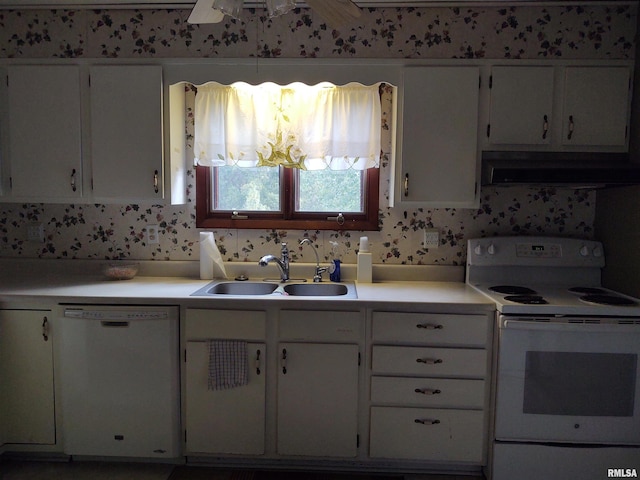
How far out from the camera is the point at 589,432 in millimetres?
1975

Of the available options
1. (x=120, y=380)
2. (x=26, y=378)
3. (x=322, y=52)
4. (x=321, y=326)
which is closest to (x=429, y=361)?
(x=321, y=326)

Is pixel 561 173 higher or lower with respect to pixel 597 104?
lower

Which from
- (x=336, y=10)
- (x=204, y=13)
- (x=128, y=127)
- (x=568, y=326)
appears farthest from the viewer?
(x=128, y=127)

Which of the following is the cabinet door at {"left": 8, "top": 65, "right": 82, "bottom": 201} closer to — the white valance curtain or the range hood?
the white valance curtain

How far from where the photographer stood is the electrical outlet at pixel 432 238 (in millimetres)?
2551

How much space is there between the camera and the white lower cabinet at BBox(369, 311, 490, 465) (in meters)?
2.03

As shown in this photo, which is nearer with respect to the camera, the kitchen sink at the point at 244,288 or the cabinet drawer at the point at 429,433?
the cabinet drawer at the point at 429,433

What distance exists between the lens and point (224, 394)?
2076mm

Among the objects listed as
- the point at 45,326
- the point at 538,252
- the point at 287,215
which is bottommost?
the point at 45,326

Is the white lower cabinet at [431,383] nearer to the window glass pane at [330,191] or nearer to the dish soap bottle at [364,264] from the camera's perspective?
the dish soap bottle at [364,264]

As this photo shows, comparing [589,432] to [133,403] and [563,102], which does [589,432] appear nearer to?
[563,102]

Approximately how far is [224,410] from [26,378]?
101cm

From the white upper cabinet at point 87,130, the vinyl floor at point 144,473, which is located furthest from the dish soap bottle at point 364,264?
the white upper cabinet at point 87,130

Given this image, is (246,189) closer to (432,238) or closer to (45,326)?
(432,238)
